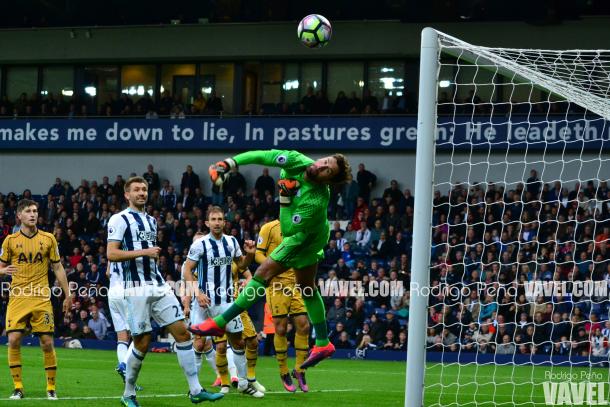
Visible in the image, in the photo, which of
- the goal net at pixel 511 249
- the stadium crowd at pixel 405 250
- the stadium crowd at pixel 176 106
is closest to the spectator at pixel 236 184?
the stadium crowd at pixel 405 250

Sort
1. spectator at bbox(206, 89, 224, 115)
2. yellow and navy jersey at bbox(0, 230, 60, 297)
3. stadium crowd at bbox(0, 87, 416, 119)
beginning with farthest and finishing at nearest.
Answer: spectator at bbox(206, 89, 224, 115), stadium crowd at bbox(0, 87, 416, 119), yellow and navy jersey at bbox(0, 230, 60, 297)

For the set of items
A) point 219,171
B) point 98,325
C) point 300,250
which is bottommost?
point 98,325

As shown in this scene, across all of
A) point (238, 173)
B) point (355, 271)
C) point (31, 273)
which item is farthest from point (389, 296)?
point (31, 273)

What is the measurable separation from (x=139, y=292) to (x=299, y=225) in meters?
1.62

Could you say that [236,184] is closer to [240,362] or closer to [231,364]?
[231,364]

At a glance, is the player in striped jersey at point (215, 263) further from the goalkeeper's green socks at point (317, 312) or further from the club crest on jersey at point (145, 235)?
the goalkeeper's green socks at point (317, 312)

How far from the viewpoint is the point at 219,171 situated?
7281 millimetres

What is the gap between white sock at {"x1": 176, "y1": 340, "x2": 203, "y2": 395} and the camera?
8.73m

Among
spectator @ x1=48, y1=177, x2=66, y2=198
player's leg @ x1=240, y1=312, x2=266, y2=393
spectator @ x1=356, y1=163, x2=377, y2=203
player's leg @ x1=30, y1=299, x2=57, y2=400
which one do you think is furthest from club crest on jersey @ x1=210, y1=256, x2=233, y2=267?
spectator @ x1=48, y1=177, x2=66, y2=198

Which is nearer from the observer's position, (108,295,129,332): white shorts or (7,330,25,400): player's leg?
(108,295,129,332): white shorts

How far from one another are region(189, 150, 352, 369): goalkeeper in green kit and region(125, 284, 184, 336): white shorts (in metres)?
0.59

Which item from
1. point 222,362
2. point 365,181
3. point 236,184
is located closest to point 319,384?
point 222,362

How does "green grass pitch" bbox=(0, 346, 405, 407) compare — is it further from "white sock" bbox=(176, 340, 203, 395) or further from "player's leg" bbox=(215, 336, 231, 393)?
"white sock" bbox=(176, 340, 203, 395)

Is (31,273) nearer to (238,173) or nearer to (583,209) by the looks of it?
(583,209)
